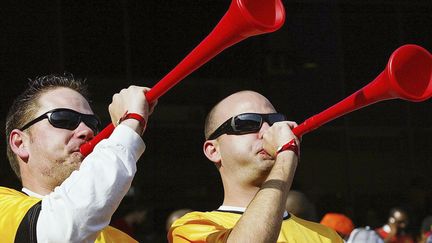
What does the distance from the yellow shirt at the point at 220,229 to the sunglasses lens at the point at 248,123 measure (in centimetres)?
36

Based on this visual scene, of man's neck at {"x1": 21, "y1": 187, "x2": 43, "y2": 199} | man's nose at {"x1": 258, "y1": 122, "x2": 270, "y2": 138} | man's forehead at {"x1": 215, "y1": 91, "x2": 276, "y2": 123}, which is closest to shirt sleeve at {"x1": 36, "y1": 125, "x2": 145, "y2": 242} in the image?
man's neck at {"x1": 21, "y1": 187, "x2": 43, "y2": 199}

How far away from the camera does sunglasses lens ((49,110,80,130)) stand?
321 cm

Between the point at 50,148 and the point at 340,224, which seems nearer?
the point at 50,148

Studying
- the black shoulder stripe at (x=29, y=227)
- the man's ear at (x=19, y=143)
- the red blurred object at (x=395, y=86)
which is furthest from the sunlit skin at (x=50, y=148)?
the red blurred object at (x=395, y=86)

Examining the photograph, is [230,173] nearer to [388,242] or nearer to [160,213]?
[388,242]

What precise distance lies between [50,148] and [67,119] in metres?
0.13

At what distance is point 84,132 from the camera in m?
3.21

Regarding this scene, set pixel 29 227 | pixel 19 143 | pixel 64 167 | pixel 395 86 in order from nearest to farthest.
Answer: pixel 29 227 → pixel 395 86 → pixel 64 167 → pixel 19 143

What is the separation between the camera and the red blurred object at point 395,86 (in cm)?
295

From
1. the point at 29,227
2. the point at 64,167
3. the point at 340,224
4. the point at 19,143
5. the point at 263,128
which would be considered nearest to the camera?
the point at 29,227

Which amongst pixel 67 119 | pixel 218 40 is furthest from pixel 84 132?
pixel 218 40

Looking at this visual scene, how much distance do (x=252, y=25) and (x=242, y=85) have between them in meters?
7.57

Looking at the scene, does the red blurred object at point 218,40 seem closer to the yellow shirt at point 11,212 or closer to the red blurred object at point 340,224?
the yellow shirt at point 11,212

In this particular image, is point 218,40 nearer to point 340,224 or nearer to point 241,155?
point 241,155
